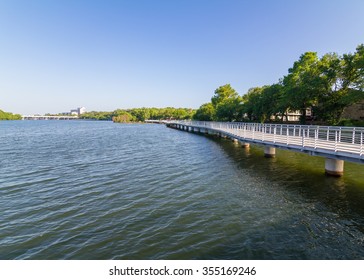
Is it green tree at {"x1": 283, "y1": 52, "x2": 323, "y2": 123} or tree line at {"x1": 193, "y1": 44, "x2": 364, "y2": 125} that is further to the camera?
green tree at {"x1": 283, "y1": 52, "x2": 323, "y2": 123}

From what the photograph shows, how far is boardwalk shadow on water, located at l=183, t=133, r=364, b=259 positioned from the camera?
7.02 metres

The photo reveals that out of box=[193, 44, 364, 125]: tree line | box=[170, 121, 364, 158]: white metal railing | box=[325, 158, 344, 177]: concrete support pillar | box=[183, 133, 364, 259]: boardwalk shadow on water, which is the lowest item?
box=[183, 133, 364, 259]: boardwalk shadow on water

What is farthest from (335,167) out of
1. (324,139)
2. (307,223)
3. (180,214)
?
(180,214)

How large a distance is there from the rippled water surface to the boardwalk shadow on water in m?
0.03

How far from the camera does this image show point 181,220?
9.22 metres

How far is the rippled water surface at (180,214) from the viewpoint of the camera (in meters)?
7.21

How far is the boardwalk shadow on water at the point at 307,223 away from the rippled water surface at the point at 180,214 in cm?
3

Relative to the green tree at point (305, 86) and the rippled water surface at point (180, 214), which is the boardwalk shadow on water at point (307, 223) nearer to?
the rippled water surface at point (180, 214)

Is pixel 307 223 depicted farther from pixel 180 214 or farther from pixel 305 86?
pixel 305 86

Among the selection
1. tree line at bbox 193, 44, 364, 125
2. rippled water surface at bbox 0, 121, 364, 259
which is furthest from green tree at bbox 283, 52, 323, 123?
rippled water surface at bbox 0, 121, 364, 259

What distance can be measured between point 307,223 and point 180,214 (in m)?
4.99

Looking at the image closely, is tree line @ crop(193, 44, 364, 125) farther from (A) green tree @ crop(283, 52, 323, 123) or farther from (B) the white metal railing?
(B) the white metal railing

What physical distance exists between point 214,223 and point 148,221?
258 centimetres
